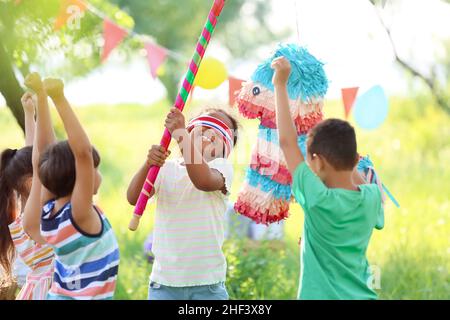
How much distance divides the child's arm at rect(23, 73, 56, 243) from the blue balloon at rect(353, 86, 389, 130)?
134 cm

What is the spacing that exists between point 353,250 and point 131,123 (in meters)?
9.35

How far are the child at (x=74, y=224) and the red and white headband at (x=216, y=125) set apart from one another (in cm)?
45

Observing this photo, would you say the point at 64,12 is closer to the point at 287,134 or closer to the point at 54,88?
the point at 54,88

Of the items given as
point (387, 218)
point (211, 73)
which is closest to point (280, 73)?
point (211, 73)

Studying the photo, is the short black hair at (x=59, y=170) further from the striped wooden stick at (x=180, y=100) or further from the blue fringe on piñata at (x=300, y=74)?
the blue fringe on piñata at (x=300, y=74)

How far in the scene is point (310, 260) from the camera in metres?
2.30

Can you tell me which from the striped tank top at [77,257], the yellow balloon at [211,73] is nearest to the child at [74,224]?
the striped tank top at [77,257]

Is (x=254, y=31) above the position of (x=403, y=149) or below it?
above

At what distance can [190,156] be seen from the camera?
246cm

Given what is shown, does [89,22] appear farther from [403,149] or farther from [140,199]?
[403,149]

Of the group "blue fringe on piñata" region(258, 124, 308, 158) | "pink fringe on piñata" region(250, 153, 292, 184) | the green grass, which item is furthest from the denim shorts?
the green grass
